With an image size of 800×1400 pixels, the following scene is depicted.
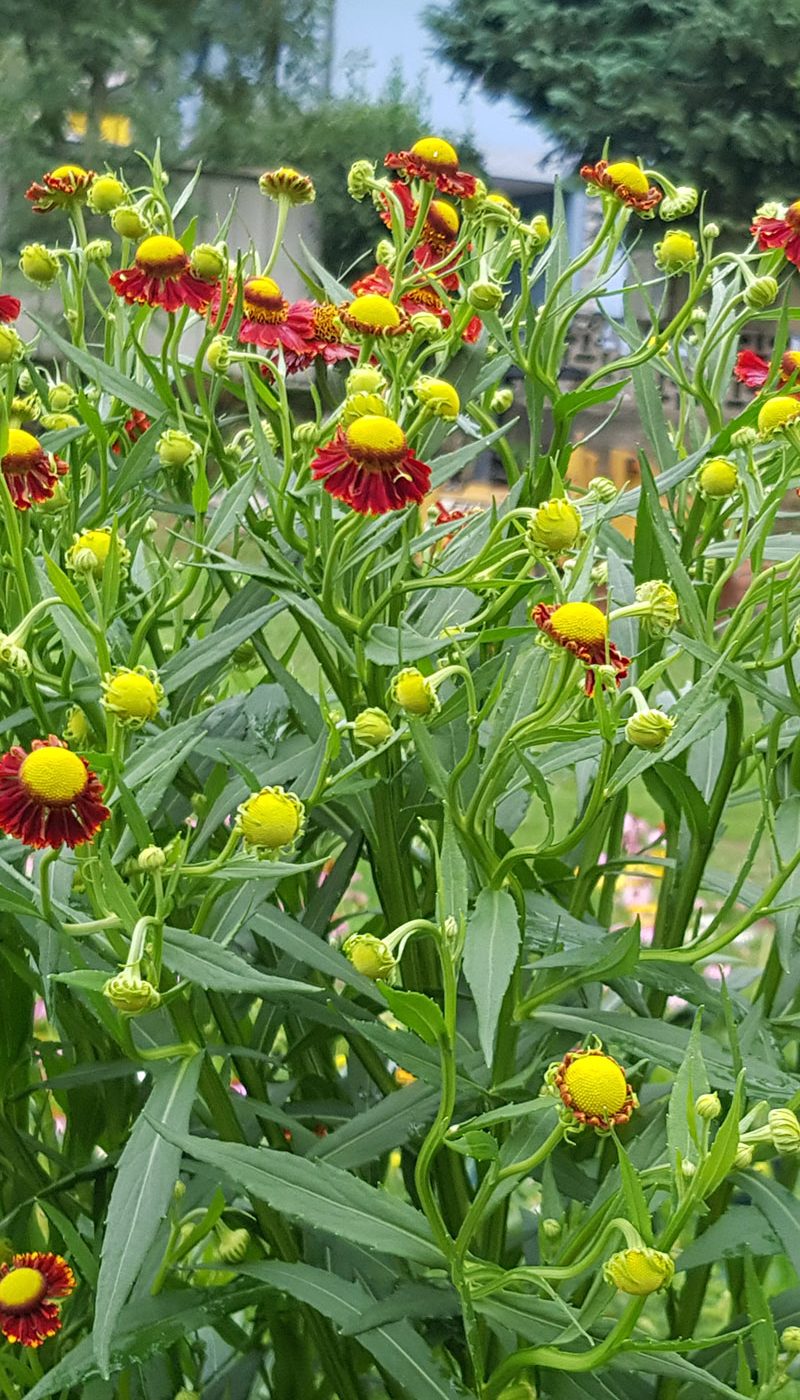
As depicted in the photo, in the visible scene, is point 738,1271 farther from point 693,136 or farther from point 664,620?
point 693,136

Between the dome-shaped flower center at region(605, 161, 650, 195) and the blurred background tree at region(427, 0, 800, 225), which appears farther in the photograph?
the blurred background tree at region(427, 0, 800, 225)

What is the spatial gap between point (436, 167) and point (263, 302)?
8cm

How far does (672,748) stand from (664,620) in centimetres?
4

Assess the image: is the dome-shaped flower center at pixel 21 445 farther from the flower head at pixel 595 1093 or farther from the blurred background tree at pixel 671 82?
the blurred background tree at pixel 671 82

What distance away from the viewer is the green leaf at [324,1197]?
42cm

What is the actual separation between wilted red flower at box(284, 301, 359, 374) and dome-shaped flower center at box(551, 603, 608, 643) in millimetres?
204

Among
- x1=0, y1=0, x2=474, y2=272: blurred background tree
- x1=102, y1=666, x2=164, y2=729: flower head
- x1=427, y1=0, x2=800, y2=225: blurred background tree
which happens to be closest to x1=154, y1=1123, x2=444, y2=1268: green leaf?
x1=102, y1=666, x2=164, y2=729: flower head

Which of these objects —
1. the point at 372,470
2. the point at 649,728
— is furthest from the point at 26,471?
the point at 649,728

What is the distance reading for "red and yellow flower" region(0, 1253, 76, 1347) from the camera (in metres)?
0.51

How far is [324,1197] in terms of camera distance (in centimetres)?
44

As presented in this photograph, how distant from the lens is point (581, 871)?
56 cm

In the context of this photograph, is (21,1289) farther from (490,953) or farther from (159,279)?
(159,279)

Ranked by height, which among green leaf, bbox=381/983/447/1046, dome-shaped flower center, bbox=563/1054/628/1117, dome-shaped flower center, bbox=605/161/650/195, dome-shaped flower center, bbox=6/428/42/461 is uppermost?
dome-shaped flower center, bbox=605/161/650/195

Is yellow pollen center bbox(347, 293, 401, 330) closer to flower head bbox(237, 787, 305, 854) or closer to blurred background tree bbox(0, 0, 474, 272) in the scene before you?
flower head bbox(237, 787, 305, 854)
